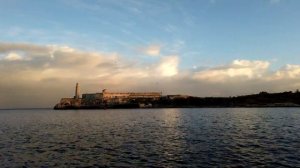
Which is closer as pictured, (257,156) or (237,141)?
(257,156)

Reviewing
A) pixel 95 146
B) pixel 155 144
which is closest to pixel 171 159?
pixel 155 144

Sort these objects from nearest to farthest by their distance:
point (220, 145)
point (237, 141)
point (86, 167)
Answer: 1. point (86, 167)
2. point (220, 145)
3. point (237, 141)

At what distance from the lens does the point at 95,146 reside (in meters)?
55.0

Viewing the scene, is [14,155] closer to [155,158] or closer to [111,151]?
[111,151]

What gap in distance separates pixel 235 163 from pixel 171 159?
7.64m

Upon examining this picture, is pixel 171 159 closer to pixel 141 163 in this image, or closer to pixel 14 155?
pixel 141 163


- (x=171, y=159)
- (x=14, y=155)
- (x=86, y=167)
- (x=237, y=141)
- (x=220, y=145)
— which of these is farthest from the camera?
(x=237, y=141)

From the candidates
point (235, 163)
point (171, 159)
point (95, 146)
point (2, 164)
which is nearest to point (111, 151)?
point (95, 146)

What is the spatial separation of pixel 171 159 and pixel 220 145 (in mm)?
13267

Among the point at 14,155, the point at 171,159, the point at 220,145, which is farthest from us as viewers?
the point at 220,145

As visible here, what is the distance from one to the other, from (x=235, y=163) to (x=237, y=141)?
19.2m

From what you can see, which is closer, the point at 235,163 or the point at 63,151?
the point at 235,163

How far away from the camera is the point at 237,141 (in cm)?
5709

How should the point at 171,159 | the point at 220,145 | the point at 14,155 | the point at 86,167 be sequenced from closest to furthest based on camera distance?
1. the point at 86,167
2. the point at 171,159
3. the point at 14,155
4. the point at 220,145
